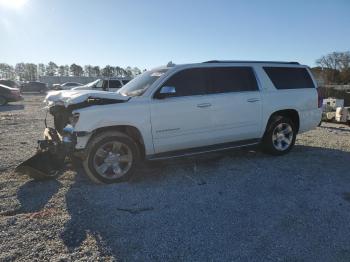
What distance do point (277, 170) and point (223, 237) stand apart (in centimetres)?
275

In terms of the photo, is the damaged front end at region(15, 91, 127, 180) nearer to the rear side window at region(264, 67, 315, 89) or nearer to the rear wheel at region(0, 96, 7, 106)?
the rear side window at region(264, 67, 315, 89)

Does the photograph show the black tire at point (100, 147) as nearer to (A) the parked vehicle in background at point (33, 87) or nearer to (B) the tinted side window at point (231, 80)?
(B) the tinted side window at point (231, 80)

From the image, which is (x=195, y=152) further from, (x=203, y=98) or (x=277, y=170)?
(x=277, y=170)

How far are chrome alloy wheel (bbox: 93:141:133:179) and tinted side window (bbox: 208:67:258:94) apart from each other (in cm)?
189

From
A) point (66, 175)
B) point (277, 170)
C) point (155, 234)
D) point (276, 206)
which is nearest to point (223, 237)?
point (155, 234)

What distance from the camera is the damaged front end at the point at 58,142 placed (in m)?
4.98

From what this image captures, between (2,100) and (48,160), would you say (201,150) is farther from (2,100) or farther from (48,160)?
(2,100)

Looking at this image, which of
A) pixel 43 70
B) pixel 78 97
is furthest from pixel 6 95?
pixel 43 70

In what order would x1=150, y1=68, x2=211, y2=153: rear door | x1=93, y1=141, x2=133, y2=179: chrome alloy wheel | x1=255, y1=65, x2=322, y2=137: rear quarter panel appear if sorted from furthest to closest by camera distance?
x1=255, y1=65, x2=322, y2=137: rear quarter panel < x1=150, y1=68, x2=211, y2=153: rear door < x1=93, y1=141, x2=133, y2=179: chrome alloy wheel

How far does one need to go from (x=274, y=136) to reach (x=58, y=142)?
4229 millimetres

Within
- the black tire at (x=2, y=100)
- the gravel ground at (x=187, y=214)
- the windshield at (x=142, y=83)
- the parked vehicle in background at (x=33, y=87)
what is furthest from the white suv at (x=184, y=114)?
the parked vehicle in background at (x=33, y=87)

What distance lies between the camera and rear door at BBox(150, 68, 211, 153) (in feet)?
17.7

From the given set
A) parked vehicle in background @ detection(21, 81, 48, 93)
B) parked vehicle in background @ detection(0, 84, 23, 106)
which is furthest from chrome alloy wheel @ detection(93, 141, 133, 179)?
parked vehicle in background @ detection(21, 81, 48, 93)

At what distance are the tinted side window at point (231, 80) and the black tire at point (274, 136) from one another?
85 cm
